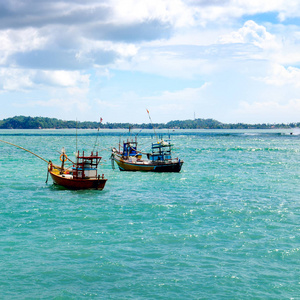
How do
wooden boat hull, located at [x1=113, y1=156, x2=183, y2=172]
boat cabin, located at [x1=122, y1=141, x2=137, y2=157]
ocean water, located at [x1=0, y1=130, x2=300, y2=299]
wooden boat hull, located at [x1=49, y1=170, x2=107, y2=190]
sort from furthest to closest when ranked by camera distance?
1. boat cabin, located at [x1=122, y1=141, x2=137, y2=157]
2. wooden boat hull, located at [x1=113, y1=156, x2=183, y2=172]
3. wooden boat hull, located at [x1=49, y1=170, x2=107, y2=190]
4. ocean water, located at [x1=0, y1=130, x2=300, y2=299]

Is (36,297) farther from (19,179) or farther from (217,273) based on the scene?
(19,179)

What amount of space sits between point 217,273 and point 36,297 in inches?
340

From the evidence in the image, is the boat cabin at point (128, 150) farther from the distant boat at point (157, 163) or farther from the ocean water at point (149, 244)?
the ocean water at point (149, 244)

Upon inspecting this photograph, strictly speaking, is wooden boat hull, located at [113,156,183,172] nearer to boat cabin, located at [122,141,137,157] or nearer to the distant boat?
the distant boat

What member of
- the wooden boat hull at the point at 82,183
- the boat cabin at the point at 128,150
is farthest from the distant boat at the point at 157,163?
the wooden boat hull at the point at 82,183

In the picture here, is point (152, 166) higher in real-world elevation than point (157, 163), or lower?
lower

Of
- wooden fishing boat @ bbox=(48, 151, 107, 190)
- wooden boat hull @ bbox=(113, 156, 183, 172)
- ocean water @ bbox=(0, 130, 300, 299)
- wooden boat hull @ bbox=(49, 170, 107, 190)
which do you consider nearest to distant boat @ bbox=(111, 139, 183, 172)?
wooden boat hull @ bbox=(113, 156, 183, 172)

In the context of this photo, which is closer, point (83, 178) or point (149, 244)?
point (149, 244)

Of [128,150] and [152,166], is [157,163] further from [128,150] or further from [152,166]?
[128,150]

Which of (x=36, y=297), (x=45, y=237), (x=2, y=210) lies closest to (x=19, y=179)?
(x=2, y=210)

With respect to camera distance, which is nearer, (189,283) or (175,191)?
(189,283)

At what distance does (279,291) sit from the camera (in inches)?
722

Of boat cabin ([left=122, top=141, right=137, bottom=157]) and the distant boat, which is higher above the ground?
boat cabin ([left=122, top=141, right=137, bottom=157])

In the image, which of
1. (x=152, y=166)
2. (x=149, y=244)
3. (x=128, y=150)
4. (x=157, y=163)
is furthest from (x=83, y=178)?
(x=128, y=150)
